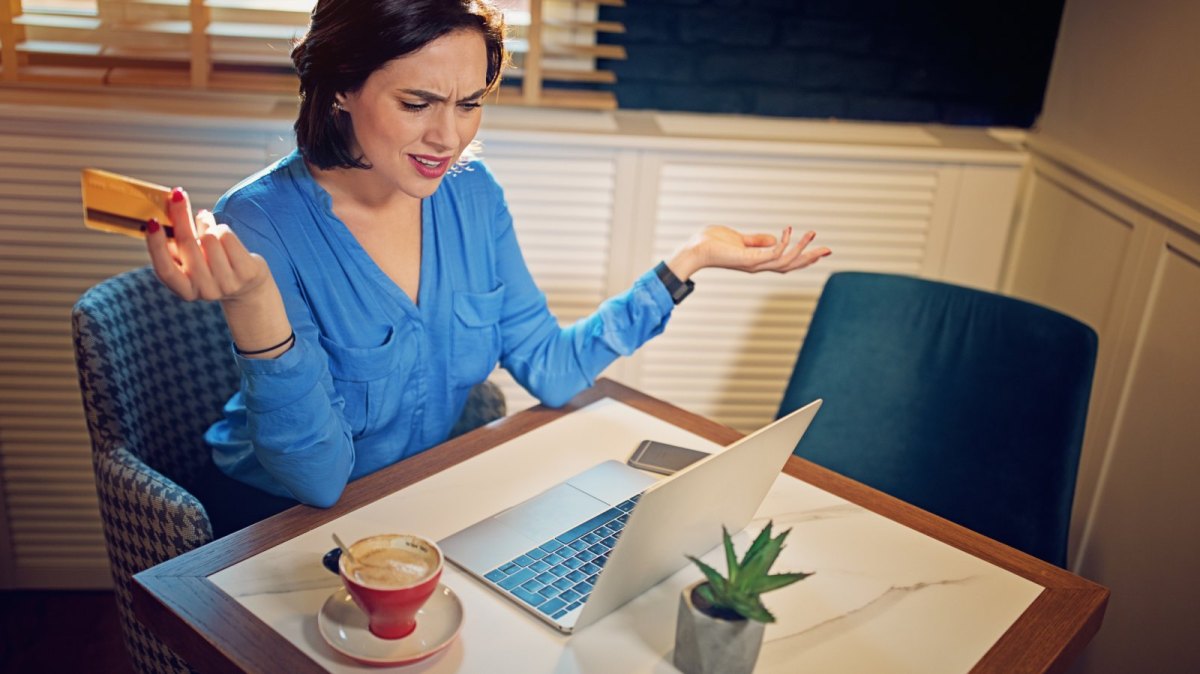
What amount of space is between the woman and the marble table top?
135 millimetres

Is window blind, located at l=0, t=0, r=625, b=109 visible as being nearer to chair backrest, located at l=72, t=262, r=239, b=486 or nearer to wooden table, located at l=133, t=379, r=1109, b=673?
chair backrest, located at l=72, t=262, r=239, b=486

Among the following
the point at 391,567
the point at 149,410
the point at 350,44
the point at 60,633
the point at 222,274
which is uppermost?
the point at 350,44

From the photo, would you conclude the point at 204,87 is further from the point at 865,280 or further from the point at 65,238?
the point at 865,280

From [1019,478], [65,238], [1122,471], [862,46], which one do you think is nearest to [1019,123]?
[862,46]

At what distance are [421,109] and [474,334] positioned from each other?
0.37 meters

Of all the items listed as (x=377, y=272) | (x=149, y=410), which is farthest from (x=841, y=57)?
(x=149, y=410)

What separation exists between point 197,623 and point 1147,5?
1.95 meters

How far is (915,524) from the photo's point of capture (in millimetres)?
1391

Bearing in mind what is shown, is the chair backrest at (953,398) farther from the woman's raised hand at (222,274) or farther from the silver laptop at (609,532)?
the woman's raised hand at (222,274)

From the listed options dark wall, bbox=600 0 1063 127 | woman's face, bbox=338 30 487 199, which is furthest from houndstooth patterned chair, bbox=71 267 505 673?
dark wall, bbox=600 0 1063 127

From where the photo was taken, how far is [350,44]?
138cm

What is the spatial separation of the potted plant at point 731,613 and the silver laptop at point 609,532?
0.25 feet

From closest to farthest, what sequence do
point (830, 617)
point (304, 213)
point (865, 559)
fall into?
point (830, 617), point (865, 559), point (304, 213)

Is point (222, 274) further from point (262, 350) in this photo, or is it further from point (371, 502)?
point (371, 502)
